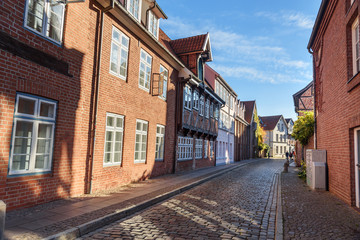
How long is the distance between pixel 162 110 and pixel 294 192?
286 inches

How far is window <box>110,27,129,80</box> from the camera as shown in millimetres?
9328

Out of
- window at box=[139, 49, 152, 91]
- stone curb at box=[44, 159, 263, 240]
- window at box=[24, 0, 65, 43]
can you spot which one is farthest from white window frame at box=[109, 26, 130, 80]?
stone curb at box=[44, 159, 263, 240]

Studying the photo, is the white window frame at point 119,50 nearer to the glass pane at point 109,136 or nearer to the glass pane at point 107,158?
the glass pane at point 109,136

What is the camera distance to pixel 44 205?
623 centimetres

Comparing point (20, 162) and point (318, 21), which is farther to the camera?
point (318, 21)

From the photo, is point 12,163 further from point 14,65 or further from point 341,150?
point 341,150

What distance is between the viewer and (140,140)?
11445 millimetres

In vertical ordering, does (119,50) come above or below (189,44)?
below

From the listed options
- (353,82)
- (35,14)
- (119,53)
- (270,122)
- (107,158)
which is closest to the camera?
(35,14)

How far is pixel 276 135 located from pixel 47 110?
212 ft

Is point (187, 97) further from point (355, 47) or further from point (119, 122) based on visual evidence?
point (355, 47)

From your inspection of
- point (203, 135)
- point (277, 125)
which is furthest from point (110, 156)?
point (277, 125)

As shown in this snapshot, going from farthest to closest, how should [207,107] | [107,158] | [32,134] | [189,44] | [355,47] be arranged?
[207,107]
[189,44]
[107,158]
[355,47]
[32,134]

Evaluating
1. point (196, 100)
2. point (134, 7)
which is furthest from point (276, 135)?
point (134, 7)
